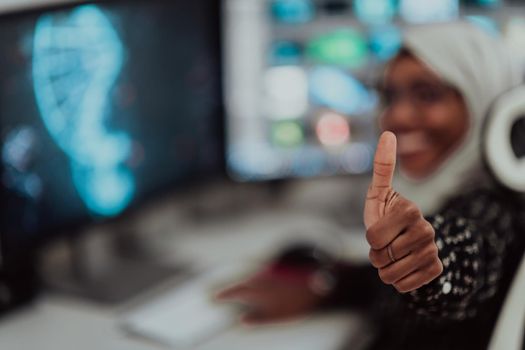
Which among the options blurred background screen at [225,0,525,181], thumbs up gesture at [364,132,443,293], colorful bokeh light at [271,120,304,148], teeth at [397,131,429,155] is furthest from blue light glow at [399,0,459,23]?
thumbs up gesture at [364,132,443,293]

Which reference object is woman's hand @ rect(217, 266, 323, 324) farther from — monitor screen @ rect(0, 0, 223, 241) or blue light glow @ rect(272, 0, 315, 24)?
blue light glow @ rect(272, 0, 315, 24)

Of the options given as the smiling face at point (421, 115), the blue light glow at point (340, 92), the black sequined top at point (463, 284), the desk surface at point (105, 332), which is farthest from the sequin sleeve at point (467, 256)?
the blue light glow at point (340, 92)

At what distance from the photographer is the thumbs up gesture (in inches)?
34.6

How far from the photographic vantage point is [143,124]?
58.5 inches

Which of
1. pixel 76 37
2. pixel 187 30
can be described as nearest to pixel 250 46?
pixel 187 30

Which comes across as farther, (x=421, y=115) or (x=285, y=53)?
(x=285, y=53)

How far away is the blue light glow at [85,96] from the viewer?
1294 millimetres

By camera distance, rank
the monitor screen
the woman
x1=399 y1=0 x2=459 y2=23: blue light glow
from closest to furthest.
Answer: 1. the woman
2. the monitor screen
3. x1=399 y1=0 x2=459 y2=23: blue light glow

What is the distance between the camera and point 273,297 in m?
1.34

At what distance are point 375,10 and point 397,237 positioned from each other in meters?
0.78

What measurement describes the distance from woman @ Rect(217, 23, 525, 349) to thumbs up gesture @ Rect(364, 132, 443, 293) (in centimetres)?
3

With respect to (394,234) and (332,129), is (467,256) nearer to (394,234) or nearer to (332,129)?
(394,234)

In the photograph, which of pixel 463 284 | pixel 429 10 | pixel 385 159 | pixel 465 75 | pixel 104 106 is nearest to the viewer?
pixel 385 159

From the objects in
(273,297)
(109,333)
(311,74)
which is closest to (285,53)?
(311,74)
